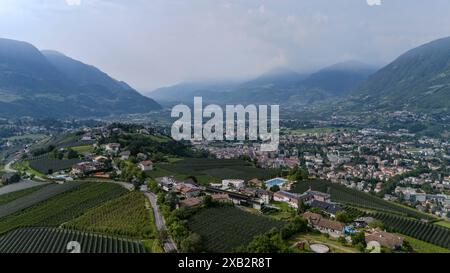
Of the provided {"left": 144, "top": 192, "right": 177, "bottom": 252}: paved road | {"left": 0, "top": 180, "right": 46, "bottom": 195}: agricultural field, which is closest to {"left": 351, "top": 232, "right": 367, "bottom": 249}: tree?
{"left": 144, "top": 192, "right": 177, "bottom": 252}: paved road

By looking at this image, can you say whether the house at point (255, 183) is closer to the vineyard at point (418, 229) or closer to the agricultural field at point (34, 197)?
the vineyard at point (418, 229)

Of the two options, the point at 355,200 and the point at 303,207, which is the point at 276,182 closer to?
the point at 355,200

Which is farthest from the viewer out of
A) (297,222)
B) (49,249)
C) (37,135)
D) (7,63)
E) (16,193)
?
(7,63)

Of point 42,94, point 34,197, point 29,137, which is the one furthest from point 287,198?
point 42,94

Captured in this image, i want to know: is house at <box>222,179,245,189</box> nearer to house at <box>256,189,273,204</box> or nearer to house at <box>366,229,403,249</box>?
house at <box>256,189,273,204</box>
